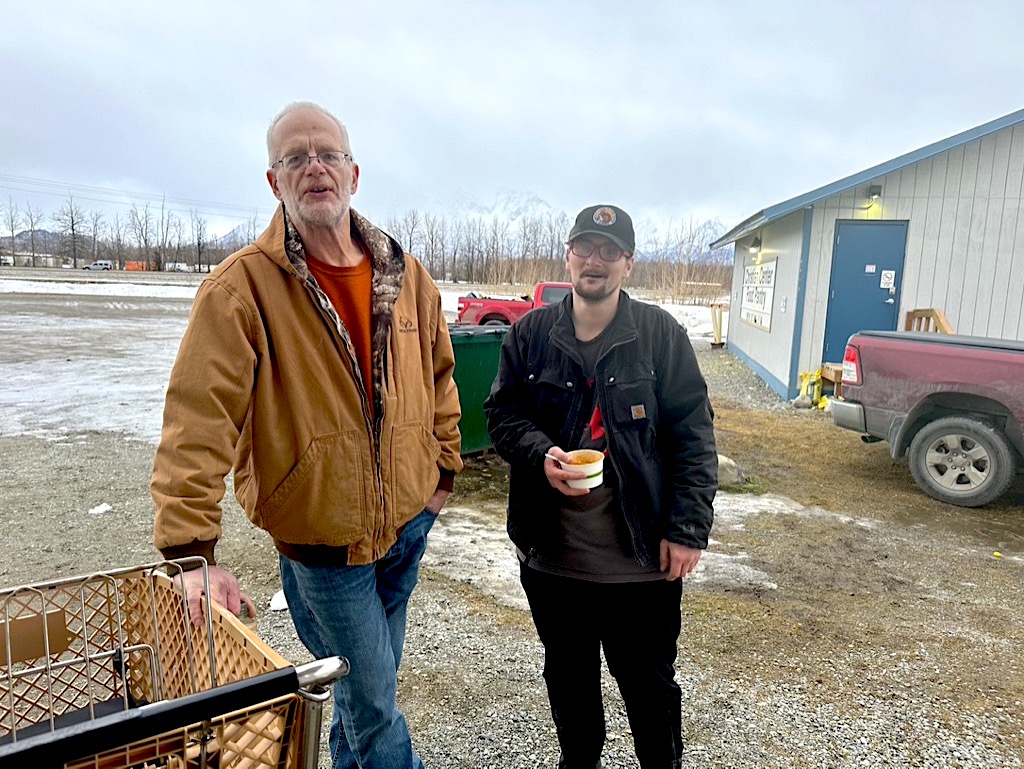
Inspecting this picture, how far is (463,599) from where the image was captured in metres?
3.95

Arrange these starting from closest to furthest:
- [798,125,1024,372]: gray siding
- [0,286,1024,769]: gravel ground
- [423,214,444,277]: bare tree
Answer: [0,286,1024,769]: gravel ground
[798,125,1024,372]: gray siding
[423,214,444,277]: bare tree

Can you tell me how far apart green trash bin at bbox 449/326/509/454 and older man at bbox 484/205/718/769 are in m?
3.90

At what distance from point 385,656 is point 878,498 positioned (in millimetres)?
5455

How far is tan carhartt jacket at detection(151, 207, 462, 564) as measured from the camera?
1599mm

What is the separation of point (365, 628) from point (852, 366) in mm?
5545

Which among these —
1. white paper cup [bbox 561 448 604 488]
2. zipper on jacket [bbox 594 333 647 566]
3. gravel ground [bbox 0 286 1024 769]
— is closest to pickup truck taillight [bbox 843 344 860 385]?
gravel ground [bbox 0 286 1024 769]

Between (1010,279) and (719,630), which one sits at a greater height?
(1010,279)

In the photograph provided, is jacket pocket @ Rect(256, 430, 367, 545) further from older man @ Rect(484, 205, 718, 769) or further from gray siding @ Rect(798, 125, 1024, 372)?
gray siding @ Rect(798, 125, 1024, 372)

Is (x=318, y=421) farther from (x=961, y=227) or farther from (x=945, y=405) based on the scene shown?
(x=961, y=227)

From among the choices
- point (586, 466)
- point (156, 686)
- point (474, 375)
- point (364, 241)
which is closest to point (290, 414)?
point (364, 241)

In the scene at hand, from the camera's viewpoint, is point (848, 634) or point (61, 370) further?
point (61, 370)

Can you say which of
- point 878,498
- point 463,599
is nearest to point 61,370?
point 463,599

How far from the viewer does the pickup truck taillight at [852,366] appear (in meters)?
6.16

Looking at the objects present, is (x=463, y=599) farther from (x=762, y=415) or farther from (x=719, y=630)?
(x=762, y=415)
